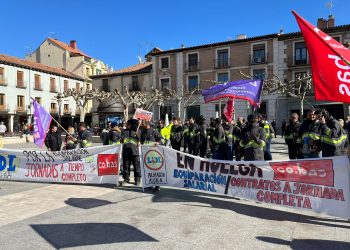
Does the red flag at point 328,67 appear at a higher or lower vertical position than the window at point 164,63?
lower

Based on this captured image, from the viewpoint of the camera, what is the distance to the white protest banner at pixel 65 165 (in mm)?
7867

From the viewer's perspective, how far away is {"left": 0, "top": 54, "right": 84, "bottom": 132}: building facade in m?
39.7

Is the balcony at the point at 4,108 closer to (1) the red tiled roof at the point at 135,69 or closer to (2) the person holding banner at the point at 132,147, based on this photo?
(1) the red tiled roof at the point at 135,69

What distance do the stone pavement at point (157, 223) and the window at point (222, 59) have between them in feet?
102

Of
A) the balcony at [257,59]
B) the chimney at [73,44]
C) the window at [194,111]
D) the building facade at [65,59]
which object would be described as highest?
the chimney at [73,44]

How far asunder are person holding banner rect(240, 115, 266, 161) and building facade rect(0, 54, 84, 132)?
116 feet

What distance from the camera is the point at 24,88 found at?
138ft

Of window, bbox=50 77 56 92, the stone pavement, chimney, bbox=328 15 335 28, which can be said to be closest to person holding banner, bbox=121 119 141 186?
the stone pavement

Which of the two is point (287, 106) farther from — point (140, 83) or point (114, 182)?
point (114, 182)

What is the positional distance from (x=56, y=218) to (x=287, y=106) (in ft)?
103

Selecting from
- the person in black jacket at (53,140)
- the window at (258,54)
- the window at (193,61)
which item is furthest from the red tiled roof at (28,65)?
the person in black jacket at (53,140)

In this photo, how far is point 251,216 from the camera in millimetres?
5363

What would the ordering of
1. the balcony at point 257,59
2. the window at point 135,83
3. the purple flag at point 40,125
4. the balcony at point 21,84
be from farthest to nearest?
the window at point 135,83 → the balcony at point 21,84 → the balcony at point 257,59 → the purple flag at point 40,125

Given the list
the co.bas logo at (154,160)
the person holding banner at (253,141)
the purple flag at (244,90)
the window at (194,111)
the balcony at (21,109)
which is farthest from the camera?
the balcony at (21,109)
